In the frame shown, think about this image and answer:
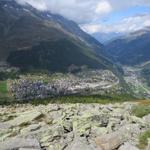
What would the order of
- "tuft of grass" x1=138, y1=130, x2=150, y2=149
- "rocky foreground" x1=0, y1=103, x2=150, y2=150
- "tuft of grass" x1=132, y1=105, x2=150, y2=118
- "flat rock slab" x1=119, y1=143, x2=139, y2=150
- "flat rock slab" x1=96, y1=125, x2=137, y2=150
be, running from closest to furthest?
"flat rock slab" x1=119, y1=143, x2=139, y2=150 < "flat rock slab" x1=96, y1=125, x2=137, y2=150 < "rocky foreground" x1=0, y1=103, x2=150, y2=150 < "tuft of grass" x1=138, y1=130, x2=150, y2=149 < "tuft of grass" x1=132, y1=105, x2=150, y2=118

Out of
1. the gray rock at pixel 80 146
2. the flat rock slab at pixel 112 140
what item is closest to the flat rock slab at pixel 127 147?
the flat rock slab at pixel 112 140

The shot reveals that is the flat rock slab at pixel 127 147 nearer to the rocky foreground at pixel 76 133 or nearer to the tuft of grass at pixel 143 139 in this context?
the rocky foreground at pixel 76 133

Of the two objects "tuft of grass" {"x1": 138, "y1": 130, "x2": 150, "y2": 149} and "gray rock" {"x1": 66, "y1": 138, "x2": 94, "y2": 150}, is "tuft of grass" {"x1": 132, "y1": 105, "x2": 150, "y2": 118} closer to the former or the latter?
"tuft of grass" {"x1": 138, "y1": 130, "x2": 150, "y2": 149}

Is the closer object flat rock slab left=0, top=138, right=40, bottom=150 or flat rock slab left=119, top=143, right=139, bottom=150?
flat rock slab left=119, top=143, right=139, bottom=150

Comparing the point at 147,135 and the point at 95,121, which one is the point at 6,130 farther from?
the point at 147,135

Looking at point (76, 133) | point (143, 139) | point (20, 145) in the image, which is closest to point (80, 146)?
point (20, 145)

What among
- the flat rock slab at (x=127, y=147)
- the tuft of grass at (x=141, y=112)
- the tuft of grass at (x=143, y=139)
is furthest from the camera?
the tuft of grass at (x=141, y=112)

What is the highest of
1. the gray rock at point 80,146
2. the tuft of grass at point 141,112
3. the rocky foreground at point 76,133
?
the tuft of grass at point 141,112

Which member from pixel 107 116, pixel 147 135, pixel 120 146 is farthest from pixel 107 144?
pixel 107 116

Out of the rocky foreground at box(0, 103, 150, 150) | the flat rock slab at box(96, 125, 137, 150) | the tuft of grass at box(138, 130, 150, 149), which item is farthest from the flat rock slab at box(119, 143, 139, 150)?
the tuft of grass at box(138, 130, 150, 149)
